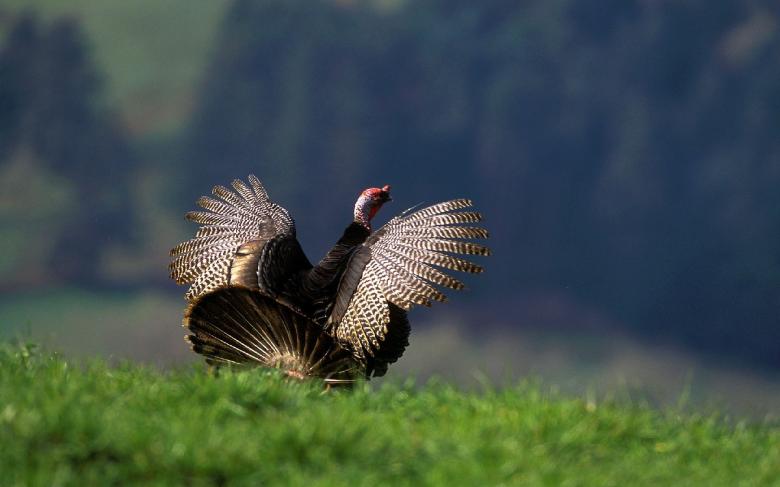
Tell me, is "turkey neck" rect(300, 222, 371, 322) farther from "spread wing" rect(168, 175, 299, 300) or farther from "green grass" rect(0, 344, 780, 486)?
"green grass" rect(0, 344, 780, 486)

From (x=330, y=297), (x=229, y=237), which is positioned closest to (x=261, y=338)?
(x=330, y=297)

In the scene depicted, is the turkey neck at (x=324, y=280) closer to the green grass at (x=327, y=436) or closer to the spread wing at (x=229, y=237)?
the spread wing at (x=229, y=237)

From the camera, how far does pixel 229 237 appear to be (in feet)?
32.9

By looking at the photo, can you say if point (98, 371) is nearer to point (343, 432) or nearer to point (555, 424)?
point (343, 432)

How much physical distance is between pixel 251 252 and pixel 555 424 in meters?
3.71

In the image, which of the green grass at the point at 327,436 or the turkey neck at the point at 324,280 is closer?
the green grass at the point at 327,436

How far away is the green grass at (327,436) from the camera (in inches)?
221

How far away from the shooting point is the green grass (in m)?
5.62

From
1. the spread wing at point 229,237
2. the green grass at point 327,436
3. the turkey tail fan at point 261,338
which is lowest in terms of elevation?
the green grass at point 327,436

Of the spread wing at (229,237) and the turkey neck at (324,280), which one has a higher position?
the spread wing at (229,237)

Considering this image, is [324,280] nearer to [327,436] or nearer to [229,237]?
[229,237]

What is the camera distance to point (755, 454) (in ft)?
23.9

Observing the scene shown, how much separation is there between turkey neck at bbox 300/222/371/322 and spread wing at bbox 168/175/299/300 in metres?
0.42

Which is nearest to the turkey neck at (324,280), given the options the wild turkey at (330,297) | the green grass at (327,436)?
the wild turkey at (330,297)
